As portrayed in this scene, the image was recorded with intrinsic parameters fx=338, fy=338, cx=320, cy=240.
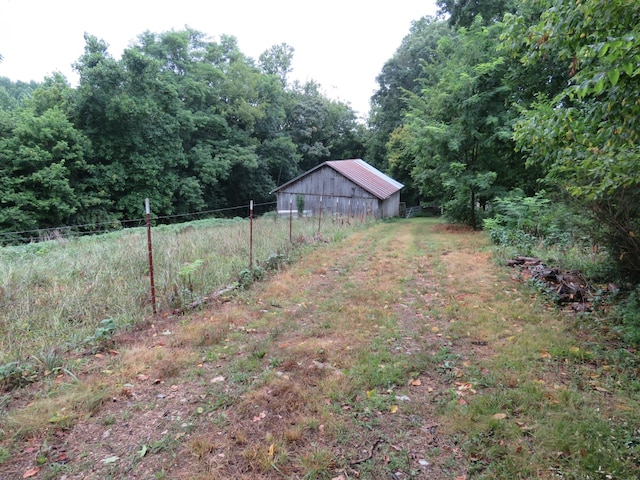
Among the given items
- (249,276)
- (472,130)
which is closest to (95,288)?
(249,276)

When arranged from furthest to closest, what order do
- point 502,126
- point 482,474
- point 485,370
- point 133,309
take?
point 502,126 < point 133,309 < point 485,370 < point 482,474

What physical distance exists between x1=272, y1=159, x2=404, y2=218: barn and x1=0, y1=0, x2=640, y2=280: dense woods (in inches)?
142

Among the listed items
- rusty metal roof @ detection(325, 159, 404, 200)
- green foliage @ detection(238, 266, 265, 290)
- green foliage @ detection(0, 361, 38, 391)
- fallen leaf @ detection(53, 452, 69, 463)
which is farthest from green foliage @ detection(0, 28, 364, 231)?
fallen leaf @ detection(53, 452, 69, 463)

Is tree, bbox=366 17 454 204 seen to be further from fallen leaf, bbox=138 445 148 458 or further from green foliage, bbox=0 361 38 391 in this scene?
fallen leaf, bbox=138 445 148 458

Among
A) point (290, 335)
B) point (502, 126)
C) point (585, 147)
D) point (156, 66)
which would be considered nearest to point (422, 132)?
point (502, 126)

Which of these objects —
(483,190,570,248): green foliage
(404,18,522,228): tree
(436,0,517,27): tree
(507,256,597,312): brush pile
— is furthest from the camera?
(436,0,517,27): tree

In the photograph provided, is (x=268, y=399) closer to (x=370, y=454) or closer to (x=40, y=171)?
(x=370, y=454)

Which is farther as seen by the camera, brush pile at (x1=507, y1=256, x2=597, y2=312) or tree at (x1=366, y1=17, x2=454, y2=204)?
tree at (x1=366, y1=17, x2=454, y2=204)

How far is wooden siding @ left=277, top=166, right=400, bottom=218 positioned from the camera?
2589 cm

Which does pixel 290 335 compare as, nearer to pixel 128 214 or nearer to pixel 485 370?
pixel 485 370

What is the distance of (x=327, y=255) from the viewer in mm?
10195

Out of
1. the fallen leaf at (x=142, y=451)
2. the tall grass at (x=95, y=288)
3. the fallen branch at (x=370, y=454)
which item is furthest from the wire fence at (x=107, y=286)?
the fallen branch at (x=370, y=454)

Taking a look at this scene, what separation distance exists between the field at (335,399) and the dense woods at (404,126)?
7.66ft

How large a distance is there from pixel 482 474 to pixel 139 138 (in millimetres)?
27893
